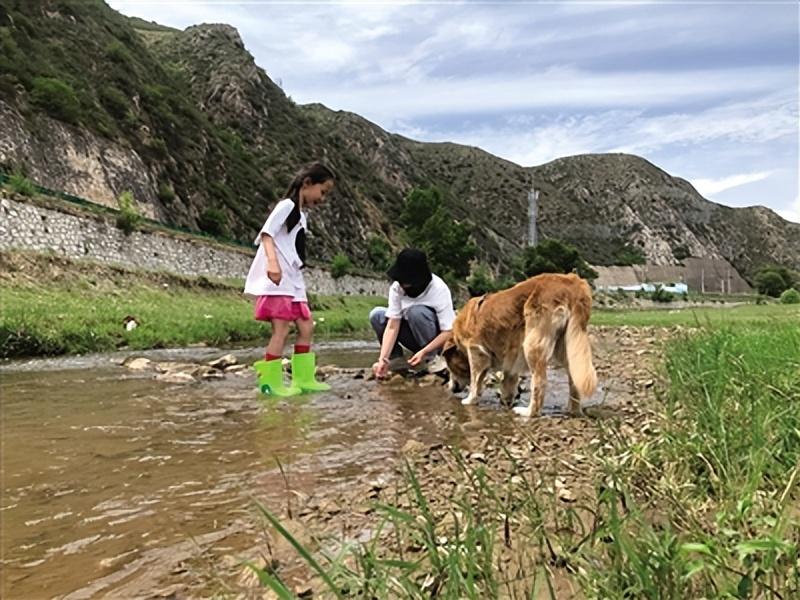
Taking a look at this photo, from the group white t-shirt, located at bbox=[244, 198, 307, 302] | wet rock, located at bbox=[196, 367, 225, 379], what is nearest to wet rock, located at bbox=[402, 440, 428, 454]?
white t-shirt, located at bbox=[244, 198, 307, 302]

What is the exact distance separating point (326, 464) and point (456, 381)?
3426 millimetres

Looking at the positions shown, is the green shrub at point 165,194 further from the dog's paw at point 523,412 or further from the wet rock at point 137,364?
the dog's paw at point 523,412

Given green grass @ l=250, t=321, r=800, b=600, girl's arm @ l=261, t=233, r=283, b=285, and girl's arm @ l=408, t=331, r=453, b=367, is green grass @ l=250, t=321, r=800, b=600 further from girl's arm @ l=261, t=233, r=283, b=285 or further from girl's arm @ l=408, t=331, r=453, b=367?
girl's arm @ l=408, t=331, r=453, b=367

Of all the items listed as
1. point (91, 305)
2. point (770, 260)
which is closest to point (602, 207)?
point (770, 260)

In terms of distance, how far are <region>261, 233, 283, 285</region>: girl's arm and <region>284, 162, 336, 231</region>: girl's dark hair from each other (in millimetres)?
365

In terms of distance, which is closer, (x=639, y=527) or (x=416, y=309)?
(x=639, y=527)

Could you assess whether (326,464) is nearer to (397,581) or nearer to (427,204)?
(397,581)

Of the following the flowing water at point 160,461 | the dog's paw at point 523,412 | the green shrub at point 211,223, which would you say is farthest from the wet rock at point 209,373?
the green shrub at point 211,223

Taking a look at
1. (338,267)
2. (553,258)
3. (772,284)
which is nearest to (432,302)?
(338,267)

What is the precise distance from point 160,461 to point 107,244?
25175mm

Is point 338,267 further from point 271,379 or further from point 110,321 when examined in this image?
point 271,379

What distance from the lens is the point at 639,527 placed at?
77.1 inches

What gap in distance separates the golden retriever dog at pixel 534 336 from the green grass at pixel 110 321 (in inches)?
320

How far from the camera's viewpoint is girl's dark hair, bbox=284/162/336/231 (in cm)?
662
